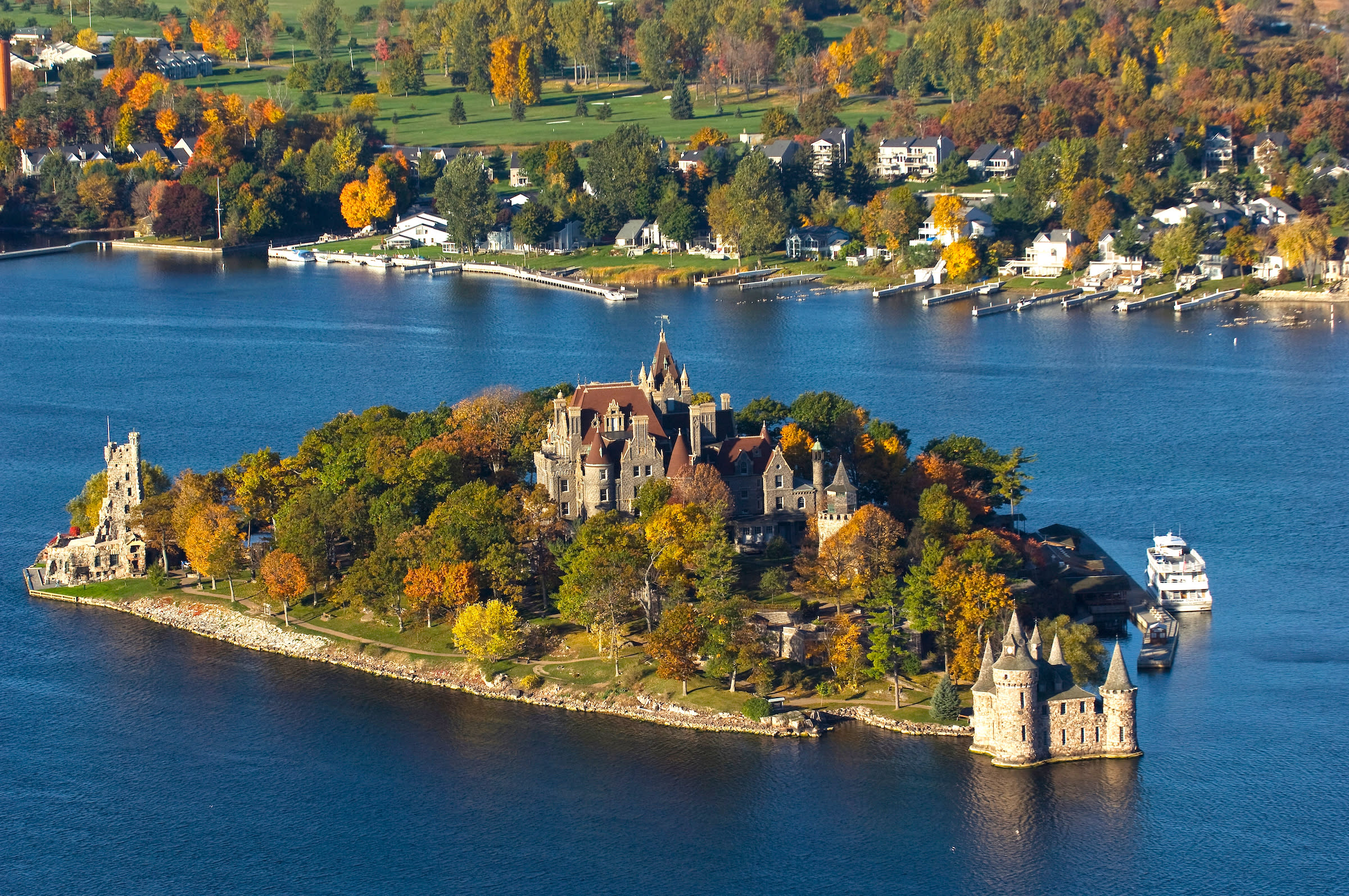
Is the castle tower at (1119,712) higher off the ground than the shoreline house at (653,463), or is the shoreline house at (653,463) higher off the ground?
the shoreline house at (653,463)

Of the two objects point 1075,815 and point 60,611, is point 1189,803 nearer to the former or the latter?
point 1075,815

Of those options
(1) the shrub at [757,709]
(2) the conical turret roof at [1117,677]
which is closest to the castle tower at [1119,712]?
(2) the conical turret roof at [1117,677]

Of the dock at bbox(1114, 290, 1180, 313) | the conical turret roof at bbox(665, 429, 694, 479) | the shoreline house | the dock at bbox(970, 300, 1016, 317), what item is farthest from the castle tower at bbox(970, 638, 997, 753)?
the dock at bbox(1114, 290, 1180, 313)

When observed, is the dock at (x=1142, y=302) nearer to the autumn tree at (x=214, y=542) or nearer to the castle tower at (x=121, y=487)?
the castle tower at (x=121, y=487)

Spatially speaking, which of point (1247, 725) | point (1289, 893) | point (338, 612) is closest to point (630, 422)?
point (338, 612)

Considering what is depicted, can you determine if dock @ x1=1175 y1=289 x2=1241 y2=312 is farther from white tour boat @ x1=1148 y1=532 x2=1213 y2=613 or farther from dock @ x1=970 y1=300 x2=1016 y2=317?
white tour boat @ x1=1148 y1=532 x2=1213 y2=613

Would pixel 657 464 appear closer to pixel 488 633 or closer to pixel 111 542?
pixel 488 633
